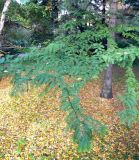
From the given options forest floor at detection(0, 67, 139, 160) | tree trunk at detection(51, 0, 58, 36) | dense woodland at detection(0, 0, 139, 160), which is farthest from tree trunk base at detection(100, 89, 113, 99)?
tree trunk at detection(51, 0, 58, 36)

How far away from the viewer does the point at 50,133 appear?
9781 mm

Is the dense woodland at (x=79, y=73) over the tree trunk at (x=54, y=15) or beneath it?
beneath

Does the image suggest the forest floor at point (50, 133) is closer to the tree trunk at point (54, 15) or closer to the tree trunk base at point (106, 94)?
the tree trunk base at point (106, 94)

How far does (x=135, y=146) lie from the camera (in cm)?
993

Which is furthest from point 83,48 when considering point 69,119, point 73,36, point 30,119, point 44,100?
point 44,100

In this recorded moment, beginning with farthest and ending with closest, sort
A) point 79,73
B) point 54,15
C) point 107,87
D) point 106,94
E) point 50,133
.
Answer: point 54,15 → point 106,94 → point 107,87 → point 50,133 → point 79,73

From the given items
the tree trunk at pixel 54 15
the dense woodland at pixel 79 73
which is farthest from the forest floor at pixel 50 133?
the tree trunk at pixel 54 15

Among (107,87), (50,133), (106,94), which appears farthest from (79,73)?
(106,94)

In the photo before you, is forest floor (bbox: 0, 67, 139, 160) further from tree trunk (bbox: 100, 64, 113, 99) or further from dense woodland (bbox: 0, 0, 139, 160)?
tree trunk (bbox: 100, 64, 113, 99)

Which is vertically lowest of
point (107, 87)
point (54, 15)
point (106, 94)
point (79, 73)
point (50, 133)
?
point (50, 133)

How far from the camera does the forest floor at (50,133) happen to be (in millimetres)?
8914

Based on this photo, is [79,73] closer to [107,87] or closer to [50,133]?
[50,133]

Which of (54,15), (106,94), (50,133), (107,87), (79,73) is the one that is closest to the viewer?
(79,73)

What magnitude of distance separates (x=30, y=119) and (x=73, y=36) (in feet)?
13.6
